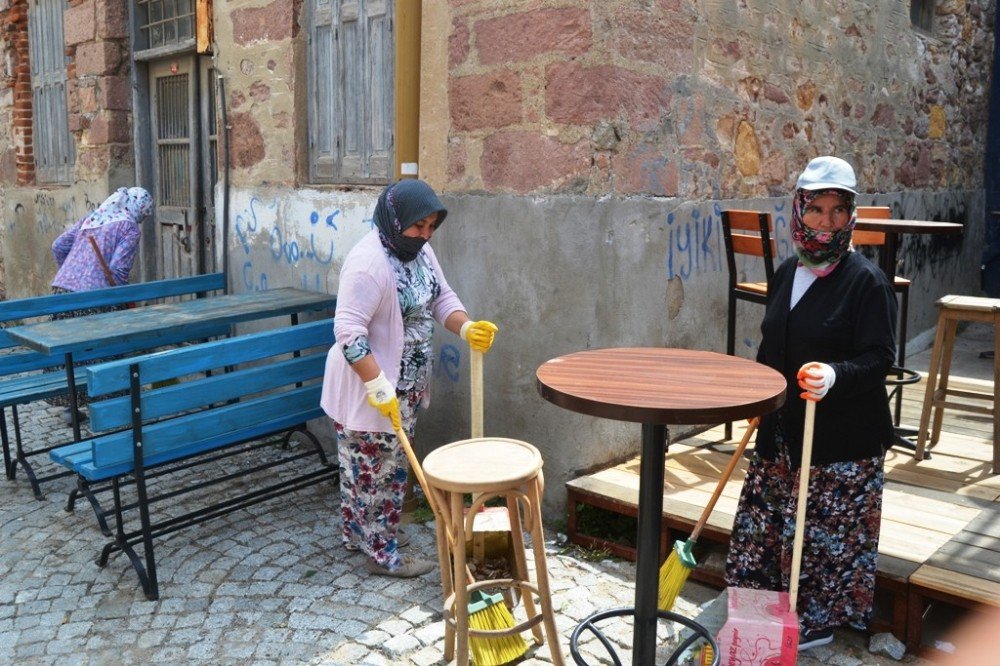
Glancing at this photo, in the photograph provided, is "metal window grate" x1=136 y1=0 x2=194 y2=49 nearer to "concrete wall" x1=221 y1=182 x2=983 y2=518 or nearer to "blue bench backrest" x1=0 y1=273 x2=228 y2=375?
"blue bench backrest" x1=0 y1=273 x2=228 y2=375

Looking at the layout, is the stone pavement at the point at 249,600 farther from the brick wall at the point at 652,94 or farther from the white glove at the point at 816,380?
the brick wall at the point at 652,94

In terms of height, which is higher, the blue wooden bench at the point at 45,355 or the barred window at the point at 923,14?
the barred window at the point at 923,14

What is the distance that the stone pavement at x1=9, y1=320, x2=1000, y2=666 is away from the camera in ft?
10.1

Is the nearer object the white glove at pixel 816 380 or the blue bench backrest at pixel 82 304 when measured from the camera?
the white glove at pixel 816 380

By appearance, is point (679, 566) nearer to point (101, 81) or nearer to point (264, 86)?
point (264, 86)

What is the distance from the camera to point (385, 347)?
353cm

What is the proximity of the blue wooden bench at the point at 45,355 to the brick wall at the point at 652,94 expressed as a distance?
6.20ft

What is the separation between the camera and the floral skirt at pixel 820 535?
287 centimetres

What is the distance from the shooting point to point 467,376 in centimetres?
428

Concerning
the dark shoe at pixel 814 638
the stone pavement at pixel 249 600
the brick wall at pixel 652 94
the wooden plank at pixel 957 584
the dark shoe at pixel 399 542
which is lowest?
the stone pavement at pixel 249 600

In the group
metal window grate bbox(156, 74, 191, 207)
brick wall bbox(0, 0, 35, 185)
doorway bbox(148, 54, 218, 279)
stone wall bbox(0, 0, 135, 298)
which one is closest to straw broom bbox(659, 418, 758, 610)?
doorway bbox(148, 54, 218, 279)

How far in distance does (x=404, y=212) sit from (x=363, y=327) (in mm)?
469

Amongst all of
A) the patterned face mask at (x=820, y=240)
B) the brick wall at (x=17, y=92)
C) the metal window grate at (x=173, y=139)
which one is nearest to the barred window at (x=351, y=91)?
the metal window grate at (x=173, y=139)

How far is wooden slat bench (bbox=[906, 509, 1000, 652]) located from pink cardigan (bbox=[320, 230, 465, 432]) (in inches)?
78.3
